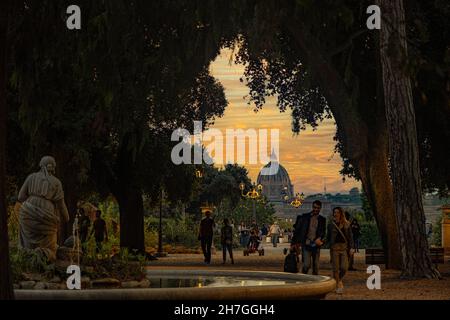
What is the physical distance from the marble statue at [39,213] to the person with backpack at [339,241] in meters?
5.67

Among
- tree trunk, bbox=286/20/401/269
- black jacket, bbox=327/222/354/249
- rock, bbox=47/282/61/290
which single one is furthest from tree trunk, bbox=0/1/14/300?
tree trunk, bbox=286/20/401/269

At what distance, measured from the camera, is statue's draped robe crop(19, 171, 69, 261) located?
1931 centimetres

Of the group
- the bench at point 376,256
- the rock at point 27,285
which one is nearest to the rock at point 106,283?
the rock at point 27,285

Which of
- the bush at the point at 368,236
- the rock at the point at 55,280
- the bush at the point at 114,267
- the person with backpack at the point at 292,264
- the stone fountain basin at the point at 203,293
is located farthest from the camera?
the bush at the point at 368,236

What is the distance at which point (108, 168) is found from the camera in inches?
1639

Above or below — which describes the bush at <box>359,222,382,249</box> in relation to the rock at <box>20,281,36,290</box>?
above

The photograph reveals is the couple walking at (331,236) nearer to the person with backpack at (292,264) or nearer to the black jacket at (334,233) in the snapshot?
the black jacket at (334,233)

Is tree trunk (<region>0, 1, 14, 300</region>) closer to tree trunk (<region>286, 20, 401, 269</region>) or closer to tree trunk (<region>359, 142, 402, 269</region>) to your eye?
tree trunk (<region>286, 20, 401, 269</region>)

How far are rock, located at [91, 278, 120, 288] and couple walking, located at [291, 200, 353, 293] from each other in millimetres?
5191

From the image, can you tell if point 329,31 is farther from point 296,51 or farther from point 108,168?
point 108,168

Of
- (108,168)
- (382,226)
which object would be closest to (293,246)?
(382,226)

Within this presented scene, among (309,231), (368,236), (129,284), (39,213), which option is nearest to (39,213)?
(39,213)

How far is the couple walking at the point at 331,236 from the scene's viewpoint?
22.8 metres

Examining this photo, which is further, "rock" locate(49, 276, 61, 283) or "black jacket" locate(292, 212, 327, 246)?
"black jacket" locate(292, 212, 327, 246)
